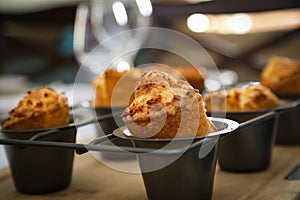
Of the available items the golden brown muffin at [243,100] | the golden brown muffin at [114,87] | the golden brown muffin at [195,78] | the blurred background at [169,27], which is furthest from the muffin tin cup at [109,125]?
the blurred background at [169,27]

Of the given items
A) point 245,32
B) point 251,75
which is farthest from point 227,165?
point 245,32

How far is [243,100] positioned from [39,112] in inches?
16.0

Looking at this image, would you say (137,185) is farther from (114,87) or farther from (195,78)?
(195,78)

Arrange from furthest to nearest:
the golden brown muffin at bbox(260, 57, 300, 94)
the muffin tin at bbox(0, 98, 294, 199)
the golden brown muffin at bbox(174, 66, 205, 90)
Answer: the golden brown muffin at bbox(174, 66, 205, 90) < the golden brown muffin at bbox(260, 57, 300, 94) < the muffin tin at bbox(0, 98, 294, 199)

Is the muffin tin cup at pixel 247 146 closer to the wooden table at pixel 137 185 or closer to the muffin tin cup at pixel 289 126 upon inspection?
the wooden table at pixel 137 185

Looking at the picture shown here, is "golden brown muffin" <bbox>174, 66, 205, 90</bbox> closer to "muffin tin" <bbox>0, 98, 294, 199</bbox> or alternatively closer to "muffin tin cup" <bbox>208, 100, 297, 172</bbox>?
"muffin tin cup" <bbox>208, 100, 297, 172</bbox>

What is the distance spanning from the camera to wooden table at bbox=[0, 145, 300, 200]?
79 cm

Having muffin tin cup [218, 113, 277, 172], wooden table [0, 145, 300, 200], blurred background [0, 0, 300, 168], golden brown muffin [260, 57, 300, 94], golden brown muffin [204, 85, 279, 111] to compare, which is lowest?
wooden table [0, 145, 300, 200]

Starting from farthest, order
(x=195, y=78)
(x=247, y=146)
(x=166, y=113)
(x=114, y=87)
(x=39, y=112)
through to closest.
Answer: (x=195, y=78), (x=114, y=87), (x=247, y=146), (x=39, y=112), (x=166, y=113)

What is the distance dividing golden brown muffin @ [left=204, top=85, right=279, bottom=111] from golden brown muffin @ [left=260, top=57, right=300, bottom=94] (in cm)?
18

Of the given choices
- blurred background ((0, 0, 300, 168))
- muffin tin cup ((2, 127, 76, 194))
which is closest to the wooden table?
muffin tin cup ((2, 127, 76, 194))

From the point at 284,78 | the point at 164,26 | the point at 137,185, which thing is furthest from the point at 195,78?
the point at 164,26

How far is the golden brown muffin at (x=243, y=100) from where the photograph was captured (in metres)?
0.96

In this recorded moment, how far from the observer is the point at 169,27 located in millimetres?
2576
